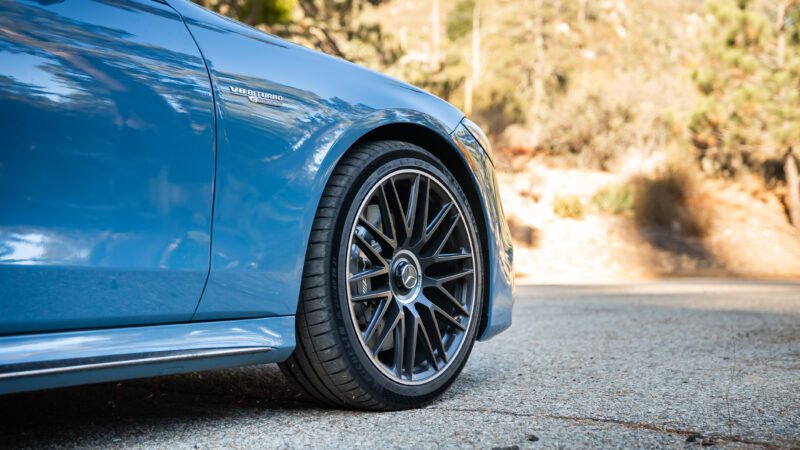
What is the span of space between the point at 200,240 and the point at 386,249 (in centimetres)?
70

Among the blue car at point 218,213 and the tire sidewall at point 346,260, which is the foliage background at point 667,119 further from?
the blue car at point 218,213

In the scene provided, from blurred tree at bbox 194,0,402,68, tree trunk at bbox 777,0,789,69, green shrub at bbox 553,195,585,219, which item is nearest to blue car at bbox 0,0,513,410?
blurred tree at bbox 194,0,402,68

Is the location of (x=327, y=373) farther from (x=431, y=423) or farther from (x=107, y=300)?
(x=107, y=300)

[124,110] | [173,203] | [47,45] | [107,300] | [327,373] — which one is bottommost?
[327,373]

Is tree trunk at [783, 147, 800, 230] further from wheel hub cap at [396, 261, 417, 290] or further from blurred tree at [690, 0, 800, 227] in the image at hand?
wheel hub cap at [396, 261, 417, 290]

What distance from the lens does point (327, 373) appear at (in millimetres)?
2361

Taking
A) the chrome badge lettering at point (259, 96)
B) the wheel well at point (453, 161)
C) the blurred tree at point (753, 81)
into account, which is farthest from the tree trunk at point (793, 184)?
the chrome badge lettering at point (259, 96)

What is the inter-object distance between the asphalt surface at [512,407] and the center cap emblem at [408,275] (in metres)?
0.40

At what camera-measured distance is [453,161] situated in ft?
9.80

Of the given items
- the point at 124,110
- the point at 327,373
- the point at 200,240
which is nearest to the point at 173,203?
the point at 200,240

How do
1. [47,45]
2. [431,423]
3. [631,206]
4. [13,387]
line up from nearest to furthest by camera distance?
1. [13,387]
2. [47,45]
3. [431,423]
4. [631,206]

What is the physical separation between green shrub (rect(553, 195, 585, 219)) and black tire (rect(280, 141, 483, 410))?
49.9ft

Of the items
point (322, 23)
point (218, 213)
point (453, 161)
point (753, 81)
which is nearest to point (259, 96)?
point (218, 213)

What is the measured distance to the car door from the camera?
5.89ft
